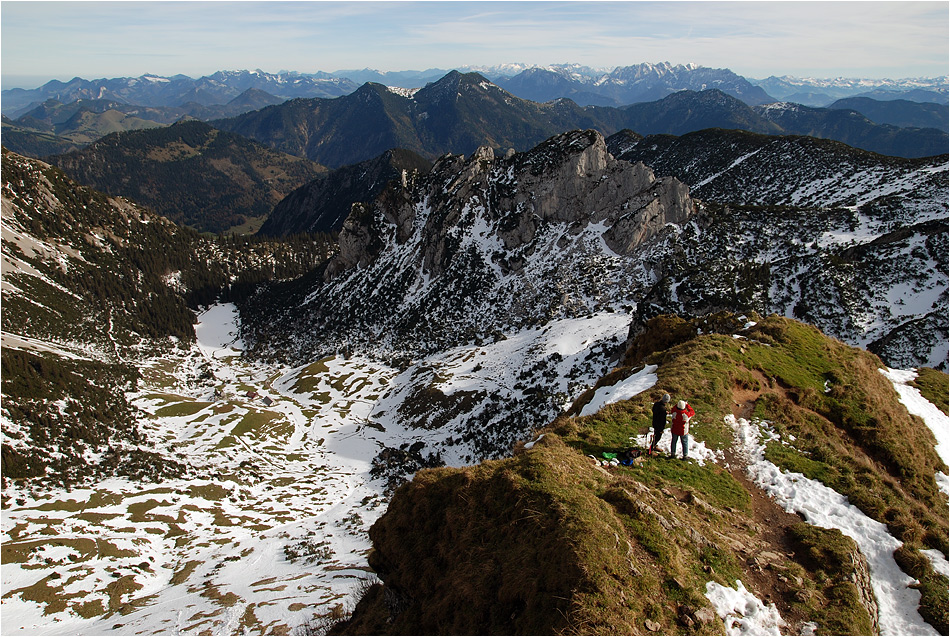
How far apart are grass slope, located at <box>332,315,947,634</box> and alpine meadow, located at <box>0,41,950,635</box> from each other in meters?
0.10

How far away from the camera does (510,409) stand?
71438mm

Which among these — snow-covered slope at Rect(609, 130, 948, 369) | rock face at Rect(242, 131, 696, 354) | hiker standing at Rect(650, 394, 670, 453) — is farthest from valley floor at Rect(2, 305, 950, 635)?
snow-covered slope at Rect(609, 130, 948, 369)

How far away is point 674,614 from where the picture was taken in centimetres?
1082

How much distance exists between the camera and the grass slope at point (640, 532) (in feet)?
35.9

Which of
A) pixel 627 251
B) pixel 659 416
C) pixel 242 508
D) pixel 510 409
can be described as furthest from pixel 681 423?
pixel 627 251

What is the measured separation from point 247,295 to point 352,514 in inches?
6233

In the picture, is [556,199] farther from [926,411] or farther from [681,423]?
[681,423]

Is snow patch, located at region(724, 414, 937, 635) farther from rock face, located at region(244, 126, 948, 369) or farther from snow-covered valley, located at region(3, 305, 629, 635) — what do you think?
rock face, located at region(244, 126, 948, 369)

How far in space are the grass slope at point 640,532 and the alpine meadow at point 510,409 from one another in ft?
0.33

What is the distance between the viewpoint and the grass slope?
10.9m

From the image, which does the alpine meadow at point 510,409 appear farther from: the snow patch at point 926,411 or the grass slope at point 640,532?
the snow patch at point 926,411

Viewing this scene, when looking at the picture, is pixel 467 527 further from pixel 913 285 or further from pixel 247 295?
pixel 247 295

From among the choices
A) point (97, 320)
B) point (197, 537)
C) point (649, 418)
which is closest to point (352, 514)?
point (197, 537)

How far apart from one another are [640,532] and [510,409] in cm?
5953
